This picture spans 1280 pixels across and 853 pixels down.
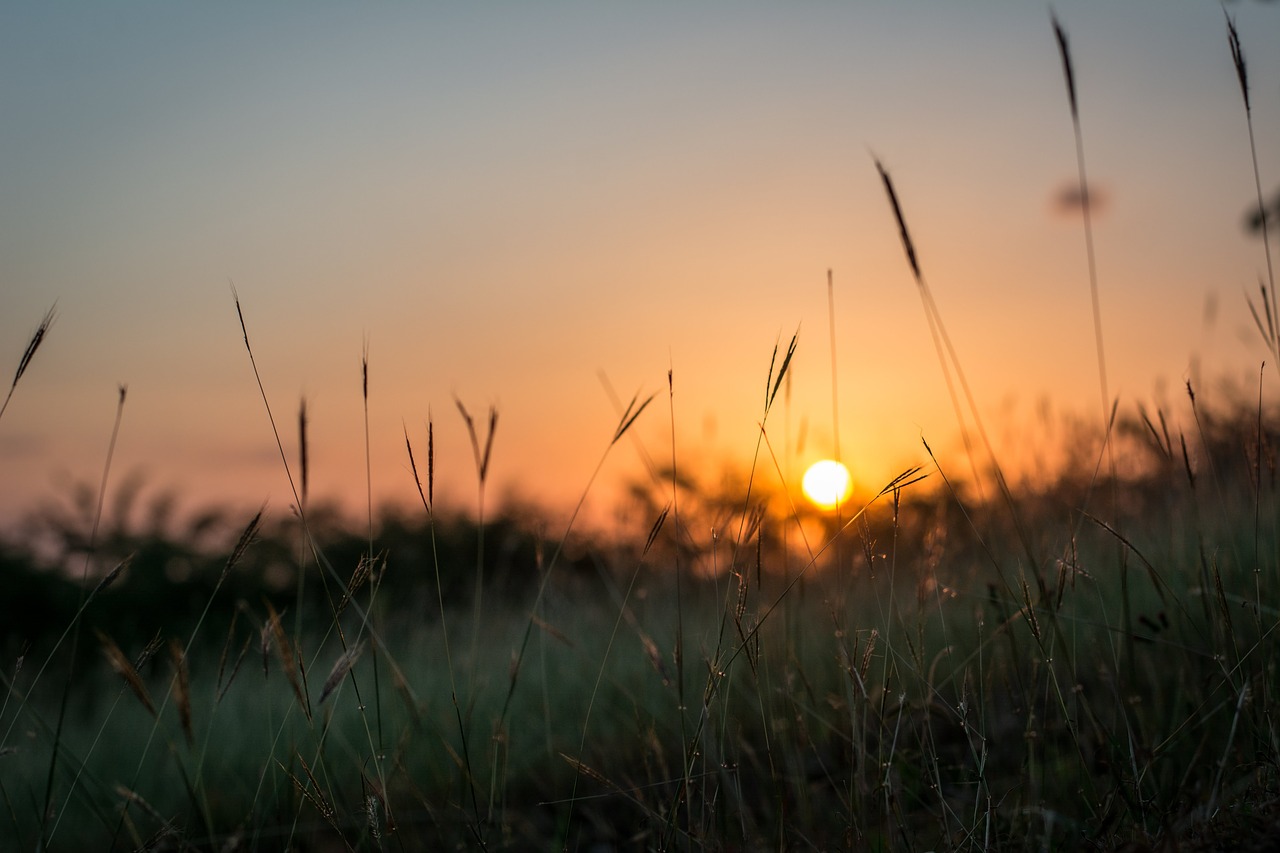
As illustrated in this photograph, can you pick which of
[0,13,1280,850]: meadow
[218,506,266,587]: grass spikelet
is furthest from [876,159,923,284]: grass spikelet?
[218,506,266,587]: grass spikelet

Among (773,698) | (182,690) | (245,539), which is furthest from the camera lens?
(773,698)

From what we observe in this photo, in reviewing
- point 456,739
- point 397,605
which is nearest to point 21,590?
point 397,605

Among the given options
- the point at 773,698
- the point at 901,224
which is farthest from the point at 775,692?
the point at 901,224

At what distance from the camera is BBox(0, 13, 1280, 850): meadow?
144 centimetres

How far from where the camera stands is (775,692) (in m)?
2.79

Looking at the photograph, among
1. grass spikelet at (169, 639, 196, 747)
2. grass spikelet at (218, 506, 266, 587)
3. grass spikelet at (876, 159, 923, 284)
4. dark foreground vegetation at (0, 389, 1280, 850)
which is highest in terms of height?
grass spikelet at (876, 159, 923, 284)

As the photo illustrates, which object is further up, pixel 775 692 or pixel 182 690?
pixel 182 690

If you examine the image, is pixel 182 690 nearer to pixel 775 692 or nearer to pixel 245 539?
pixel 245 539

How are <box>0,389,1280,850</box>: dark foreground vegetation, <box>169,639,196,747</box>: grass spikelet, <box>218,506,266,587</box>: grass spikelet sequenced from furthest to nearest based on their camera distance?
<box>0,389,1280,850</box>: dark foreground vegetation < <box>218,506,266,587</box>: grass spikelet < <box>169,639,196,747</box>: grass spikelet

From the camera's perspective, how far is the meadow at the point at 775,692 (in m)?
1.44

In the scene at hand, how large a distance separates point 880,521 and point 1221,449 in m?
2.33

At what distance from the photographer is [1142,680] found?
2.68m

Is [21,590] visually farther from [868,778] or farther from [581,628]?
[868,778]

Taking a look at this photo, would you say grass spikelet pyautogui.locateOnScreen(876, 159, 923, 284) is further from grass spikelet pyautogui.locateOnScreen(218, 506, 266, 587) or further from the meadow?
grass spikelet pyautogui.locateOnScreen(218, 506, 266, 587)
